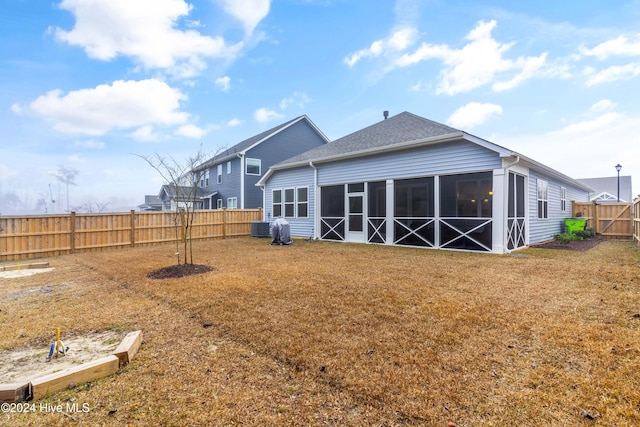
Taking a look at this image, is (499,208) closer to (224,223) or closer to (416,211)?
(416,211)

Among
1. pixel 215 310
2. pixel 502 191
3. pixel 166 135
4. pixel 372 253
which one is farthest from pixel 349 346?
pixel 166 135

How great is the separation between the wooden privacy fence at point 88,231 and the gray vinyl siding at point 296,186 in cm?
290

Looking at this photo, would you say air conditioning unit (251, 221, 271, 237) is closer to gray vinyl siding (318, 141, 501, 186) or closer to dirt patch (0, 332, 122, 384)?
gray vinyl siding (318, 141, 501, 186)

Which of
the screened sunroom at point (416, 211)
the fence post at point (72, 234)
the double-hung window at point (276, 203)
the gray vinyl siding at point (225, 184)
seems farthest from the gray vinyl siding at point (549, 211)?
the gray vinyl siding at point (225, 184)

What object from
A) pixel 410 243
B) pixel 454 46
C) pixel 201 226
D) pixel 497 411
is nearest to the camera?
pixel 497 411

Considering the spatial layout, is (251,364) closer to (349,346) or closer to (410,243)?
(349,346)

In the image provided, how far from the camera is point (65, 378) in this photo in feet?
6.59

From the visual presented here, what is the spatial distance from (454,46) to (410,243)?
25.1 feet

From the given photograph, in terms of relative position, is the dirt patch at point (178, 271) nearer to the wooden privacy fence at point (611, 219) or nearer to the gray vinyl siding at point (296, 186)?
the gray vinyl siding at point (296, 186)

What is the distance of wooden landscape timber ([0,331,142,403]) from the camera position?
6.04 ft

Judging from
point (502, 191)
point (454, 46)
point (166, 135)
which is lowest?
point (502, 191)

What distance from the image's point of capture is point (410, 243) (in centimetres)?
990

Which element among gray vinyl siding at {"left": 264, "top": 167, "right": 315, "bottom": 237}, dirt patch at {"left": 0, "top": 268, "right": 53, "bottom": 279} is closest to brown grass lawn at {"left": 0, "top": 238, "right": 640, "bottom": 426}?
dirt patch at {"left": 0, "top": 268, "right": 53, "bottom": 279}

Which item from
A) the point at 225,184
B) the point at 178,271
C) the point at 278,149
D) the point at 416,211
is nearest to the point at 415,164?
the point at 416,211
